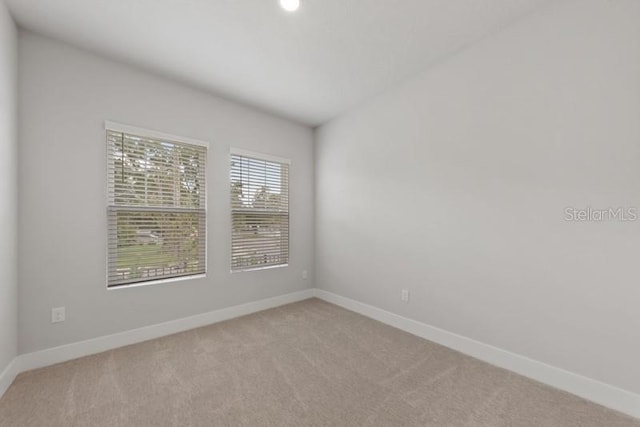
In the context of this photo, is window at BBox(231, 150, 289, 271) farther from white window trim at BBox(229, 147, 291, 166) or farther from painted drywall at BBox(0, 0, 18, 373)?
painted drywall at BBox(0, 0, 18, 373)

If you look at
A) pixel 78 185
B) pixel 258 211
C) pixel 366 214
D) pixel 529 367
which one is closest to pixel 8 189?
pixel 78 185

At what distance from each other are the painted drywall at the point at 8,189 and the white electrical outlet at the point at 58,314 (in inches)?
8.0

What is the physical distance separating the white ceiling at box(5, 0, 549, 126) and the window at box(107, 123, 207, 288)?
0.75 m

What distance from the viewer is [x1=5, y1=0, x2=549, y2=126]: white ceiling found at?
192cm

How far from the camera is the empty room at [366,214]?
68.5 inches

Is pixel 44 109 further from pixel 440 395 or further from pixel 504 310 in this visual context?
pixel 504 310

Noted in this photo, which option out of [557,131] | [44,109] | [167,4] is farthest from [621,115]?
[44,109]

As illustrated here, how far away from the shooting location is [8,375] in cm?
191

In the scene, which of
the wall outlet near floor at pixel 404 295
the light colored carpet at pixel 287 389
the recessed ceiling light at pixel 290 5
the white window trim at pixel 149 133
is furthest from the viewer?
the wall outlet near floor at pixel 404 295

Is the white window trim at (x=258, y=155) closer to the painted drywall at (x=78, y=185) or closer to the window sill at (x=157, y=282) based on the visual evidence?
the painted drywall at (x=78, y=185)

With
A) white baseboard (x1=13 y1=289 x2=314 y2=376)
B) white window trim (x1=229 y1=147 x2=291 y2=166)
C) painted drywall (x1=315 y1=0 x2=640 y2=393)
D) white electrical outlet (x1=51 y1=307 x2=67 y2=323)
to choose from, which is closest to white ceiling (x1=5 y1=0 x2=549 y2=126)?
painted drywall (x1=315 y1=0 x2=640 y2=393)

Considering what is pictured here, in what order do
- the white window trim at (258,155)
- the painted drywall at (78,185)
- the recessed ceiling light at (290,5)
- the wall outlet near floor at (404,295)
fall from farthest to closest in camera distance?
the white window trim at (258,155), the wall outlet near floor at (404,295), the painted drywall at (78,185), the recessed ceiling light at (290,5)

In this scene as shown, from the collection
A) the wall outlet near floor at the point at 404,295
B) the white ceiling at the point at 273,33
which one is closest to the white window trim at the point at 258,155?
the white ceiling at the point at 273,33

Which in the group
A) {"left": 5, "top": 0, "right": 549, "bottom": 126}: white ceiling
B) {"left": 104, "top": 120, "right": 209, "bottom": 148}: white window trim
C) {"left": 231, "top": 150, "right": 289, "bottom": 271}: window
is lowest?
{"left": 231, "top": 150, "right": 289, "bottom": 271}: window
